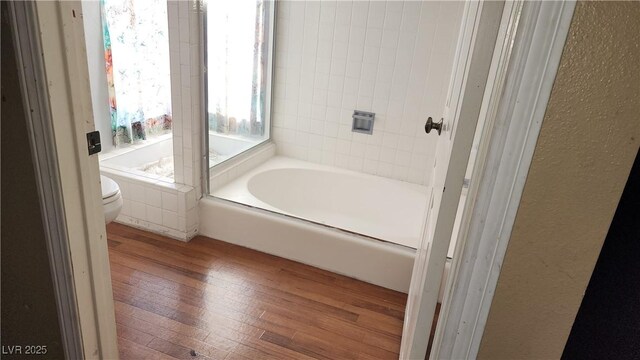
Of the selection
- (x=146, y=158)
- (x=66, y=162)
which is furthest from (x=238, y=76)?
(x=66, y=162)

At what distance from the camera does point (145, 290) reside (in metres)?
1.90

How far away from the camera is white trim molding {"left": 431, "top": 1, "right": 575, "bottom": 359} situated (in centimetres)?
64

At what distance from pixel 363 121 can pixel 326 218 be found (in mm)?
730

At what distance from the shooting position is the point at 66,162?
967 mm

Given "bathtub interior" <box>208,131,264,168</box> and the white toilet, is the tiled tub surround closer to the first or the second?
"bathtub interior" <box>208,131,264,168</box>

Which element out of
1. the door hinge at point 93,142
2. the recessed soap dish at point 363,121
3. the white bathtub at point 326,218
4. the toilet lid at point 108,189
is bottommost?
the white bathtub at point 326,218

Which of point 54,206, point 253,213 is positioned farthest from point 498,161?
point 253,213

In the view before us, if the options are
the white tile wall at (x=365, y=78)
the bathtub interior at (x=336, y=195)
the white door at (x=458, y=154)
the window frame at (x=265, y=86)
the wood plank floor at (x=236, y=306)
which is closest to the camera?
the white door at (x=458, y=154)

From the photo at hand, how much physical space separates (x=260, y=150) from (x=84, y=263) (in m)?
1.92

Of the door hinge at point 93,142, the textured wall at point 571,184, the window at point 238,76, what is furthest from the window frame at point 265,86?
the textured wall at point 571,184

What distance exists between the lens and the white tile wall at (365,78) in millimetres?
2488

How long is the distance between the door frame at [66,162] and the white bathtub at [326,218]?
112 cm

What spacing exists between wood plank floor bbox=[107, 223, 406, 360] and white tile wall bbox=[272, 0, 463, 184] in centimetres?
103

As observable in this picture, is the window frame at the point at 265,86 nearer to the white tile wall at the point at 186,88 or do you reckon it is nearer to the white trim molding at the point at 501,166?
the white tile wall at the point at 186,88
